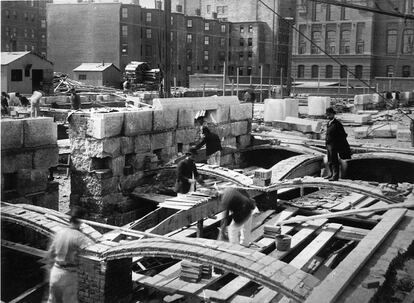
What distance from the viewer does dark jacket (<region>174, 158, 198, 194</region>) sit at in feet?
40.1

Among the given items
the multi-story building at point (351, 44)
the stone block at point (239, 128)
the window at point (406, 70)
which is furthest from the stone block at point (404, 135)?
the window at point (406, 70)

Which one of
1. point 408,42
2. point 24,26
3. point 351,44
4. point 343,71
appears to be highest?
point 24,26

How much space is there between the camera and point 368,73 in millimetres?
67750

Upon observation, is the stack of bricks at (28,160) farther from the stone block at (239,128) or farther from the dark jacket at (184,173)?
the stone block at (239,128)

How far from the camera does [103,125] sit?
13.3 m

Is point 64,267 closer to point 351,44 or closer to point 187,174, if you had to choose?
point 187,174

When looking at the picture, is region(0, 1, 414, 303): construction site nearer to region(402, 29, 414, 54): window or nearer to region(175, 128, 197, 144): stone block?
region(175, 128, 197, 144): stone block

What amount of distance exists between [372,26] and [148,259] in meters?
63.9

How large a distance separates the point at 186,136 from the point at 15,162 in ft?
18.5

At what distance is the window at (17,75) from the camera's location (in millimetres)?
44125

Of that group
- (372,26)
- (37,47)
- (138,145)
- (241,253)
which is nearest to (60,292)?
(241,253)

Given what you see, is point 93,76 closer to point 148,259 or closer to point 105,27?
point 105,27

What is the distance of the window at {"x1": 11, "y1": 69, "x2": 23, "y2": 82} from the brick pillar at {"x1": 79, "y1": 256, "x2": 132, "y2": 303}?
38738mm

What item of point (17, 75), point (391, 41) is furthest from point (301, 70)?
point (17, 75)
